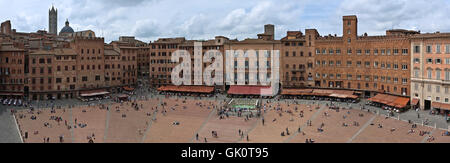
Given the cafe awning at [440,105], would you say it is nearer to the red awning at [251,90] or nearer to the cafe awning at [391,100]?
the cafe awning at [391,100]

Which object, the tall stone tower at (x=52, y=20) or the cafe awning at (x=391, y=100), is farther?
the tall stone tower at (x=52, y=20)

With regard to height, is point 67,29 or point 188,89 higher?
point 67,29

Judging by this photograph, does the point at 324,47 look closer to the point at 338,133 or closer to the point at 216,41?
the point at 216,41

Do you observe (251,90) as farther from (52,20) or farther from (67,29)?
(52,20)

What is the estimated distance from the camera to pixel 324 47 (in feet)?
270

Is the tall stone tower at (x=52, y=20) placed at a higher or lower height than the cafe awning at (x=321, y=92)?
higher

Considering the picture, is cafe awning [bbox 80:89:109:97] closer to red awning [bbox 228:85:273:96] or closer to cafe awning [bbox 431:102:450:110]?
red awning [bbox 228:85:273:96]

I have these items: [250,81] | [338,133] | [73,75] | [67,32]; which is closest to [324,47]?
[250,81]

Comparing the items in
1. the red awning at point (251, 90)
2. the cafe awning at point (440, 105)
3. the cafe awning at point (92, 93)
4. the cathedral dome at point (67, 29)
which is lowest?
the cafe awning at point (440, 105)

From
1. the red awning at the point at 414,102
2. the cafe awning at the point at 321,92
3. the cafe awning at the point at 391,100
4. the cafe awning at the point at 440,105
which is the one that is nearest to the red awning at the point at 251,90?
the cafe awning at the point at 321,92

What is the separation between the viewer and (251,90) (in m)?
83.9

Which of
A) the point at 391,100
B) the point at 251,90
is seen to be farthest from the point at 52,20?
the point at 391,100

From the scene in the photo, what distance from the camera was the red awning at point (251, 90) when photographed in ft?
270

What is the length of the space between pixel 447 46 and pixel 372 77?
56.3ft
